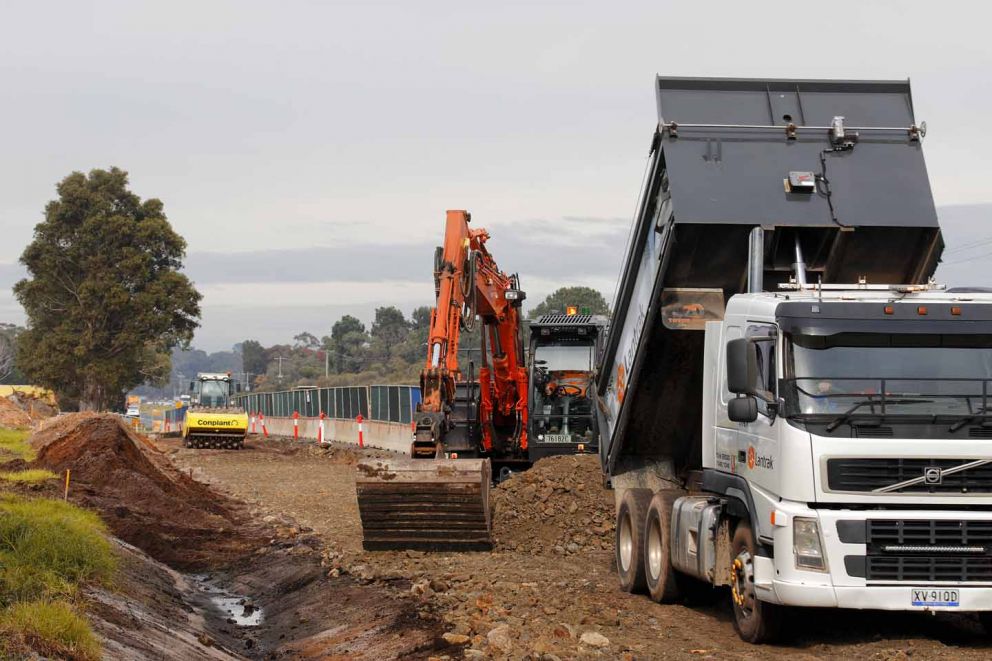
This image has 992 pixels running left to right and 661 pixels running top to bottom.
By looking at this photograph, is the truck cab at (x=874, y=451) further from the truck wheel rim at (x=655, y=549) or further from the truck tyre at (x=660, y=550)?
the truck wheel rim at (x=655, y=549)

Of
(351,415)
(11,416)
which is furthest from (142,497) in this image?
(351,415)

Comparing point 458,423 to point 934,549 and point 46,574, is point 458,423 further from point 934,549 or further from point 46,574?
point 934,549

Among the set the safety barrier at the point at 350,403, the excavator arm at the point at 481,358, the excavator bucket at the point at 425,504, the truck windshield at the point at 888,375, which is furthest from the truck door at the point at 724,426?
the safety barrier at the point at 350,403

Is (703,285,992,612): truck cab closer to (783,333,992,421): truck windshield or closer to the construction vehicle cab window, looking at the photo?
(783,333,992,421): truck windshield

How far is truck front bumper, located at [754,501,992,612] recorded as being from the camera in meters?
9.39

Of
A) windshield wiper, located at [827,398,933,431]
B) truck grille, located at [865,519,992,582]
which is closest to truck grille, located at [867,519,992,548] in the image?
truck grille, located at [865,519,992,582]

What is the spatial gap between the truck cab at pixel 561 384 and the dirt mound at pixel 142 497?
5687mm

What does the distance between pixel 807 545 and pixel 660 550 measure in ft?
10.0

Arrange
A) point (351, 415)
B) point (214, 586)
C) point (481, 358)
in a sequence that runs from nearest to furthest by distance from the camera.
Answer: point (214, 586) < point (481, 358) < point (351, 415)

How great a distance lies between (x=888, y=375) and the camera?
383 inches

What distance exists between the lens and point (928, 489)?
371 inches

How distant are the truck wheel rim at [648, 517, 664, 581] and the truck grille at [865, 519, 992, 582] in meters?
3.19

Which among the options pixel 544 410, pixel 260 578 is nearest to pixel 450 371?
pixel 260 578

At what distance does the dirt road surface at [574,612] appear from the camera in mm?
9930
